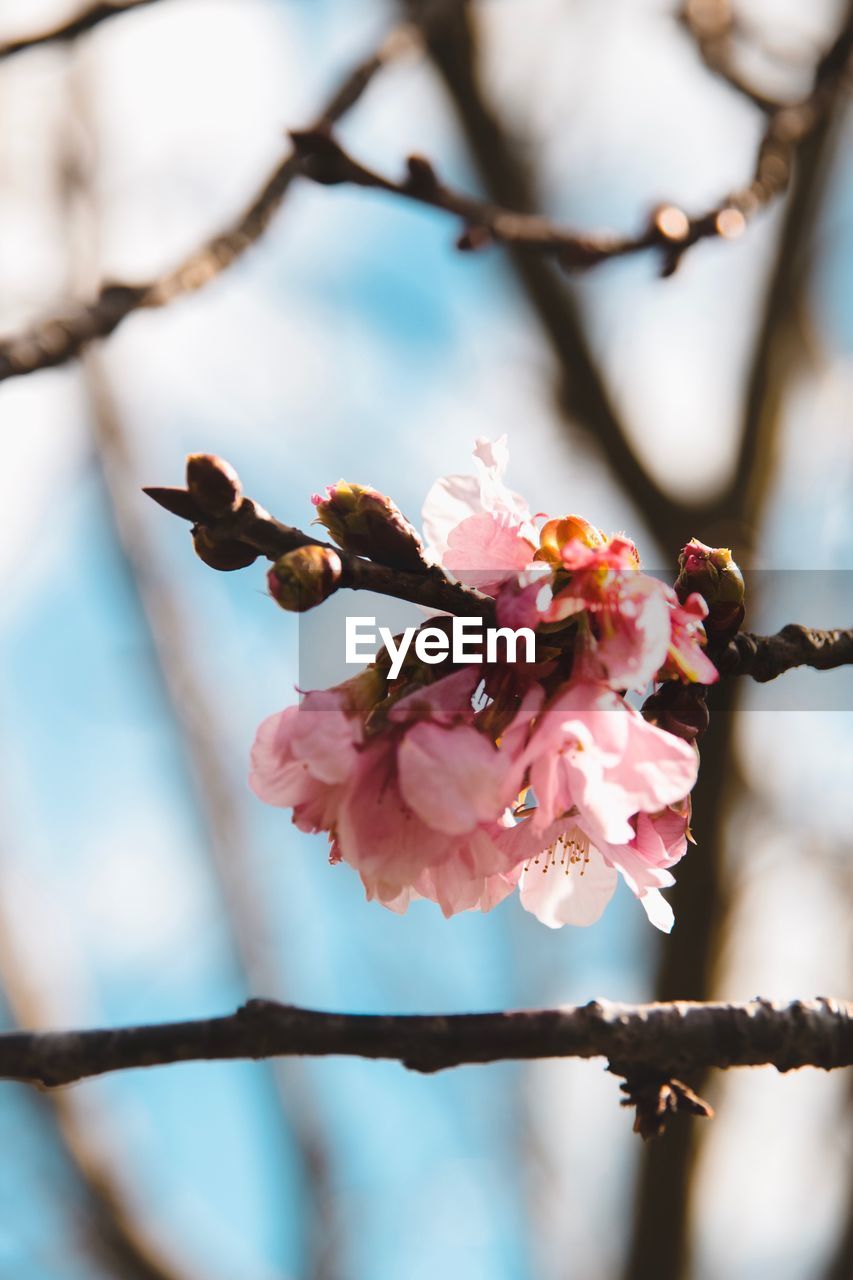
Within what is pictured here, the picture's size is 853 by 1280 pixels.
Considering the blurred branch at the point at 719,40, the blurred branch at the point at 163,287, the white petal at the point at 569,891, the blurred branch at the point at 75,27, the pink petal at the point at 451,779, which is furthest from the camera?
the blurred branch at the point at 719,40

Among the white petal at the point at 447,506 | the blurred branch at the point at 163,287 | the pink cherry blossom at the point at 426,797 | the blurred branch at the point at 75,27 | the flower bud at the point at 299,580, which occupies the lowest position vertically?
the pink cherry blossom at the point at 426,797

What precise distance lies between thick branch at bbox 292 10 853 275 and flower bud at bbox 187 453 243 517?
2.83 ft

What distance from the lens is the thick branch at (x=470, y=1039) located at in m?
0.67

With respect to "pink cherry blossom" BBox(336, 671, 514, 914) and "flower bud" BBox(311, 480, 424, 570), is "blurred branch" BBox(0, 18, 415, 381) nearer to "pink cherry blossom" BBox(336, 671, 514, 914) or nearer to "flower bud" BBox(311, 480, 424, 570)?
"flower bud" BBox(311, 480, 424, 570)

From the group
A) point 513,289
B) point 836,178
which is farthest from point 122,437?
point 836,178

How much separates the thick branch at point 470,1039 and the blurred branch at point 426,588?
0.32m

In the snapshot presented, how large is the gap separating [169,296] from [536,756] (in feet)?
3.32

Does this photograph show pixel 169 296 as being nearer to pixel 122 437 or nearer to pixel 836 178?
pixel 122 437

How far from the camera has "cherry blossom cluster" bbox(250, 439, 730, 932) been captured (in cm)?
83

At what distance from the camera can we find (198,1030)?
70cm

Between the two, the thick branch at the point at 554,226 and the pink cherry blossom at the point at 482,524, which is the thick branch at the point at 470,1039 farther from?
the thick branch at the point at 554,226

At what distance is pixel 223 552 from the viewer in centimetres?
78

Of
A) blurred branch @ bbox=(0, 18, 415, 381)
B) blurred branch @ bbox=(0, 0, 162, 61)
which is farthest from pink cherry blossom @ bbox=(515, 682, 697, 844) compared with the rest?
blurred branch @ bbox=(0, 0, 162, 61)

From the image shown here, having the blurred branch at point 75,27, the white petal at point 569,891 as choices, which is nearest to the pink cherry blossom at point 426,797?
the white petal at point 569,891
